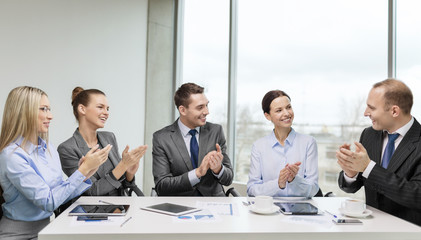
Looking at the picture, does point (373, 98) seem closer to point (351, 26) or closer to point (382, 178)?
point (382, 178)

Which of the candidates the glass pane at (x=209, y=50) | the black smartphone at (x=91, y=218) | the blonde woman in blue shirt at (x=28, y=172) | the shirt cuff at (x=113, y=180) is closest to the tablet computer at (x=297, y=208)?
the black smartphone at (x=91, y=218)

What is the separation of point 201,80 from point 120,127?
1.28m

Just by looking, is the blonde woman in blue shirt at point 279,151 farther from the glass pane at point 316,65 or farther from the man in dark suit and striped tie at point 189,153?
the glass pane at point 316,65

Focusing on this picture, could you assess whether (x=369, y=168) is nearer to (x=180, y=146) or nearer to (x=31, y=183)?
(x=180, y=146)

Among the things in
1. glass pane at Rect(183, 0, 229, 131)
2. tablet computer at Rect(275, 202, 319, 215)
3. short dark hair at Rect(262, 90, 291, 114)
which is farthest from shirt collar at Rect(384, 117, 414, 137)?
glass pane at Rect(183, 0, 229, 131)

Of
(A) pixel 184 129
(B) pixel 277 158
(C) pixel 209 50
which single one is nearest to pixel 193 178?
(A) pixel 184 129

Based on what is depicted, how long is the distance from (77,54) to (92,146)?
2.30 metres

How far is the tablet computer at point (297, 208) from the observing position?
2.02 m

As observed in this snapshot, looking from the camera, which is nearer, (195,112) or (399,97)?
(399,97)

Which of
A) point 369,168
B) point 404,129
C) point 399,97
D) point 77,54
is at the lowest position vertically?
point 369,168

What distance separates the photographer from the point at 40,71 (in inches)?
183

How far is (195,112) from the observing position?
3.14m

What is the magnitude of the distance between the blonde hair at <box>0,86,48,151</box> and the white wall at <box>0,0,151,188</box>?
96.8 inches

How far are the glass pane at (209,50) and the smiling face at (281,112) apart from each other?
207 centimetres
